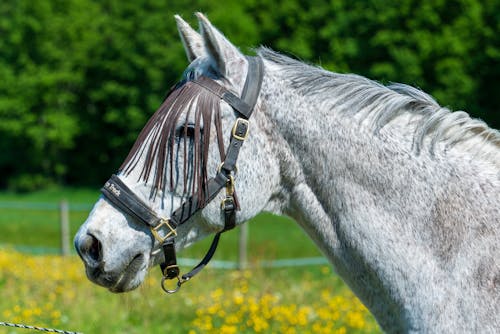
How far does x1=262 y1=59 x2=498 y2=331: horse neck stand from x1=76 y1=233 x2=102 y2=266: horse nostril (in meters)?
0.74

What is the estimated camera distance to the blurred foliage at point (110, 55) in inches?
1435

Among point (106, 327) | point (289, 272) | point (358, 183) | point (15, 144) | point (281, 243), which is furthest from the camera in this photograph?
point (15, 144)

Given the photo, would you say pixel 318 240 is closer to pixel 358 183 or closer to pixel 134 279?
pixel 358 183

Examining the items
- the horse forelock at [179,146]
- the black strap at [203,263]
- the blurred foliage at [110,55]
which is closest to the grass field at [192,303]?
the black strap at [203,263]

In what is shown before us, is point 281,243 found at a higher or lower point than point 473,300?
lower

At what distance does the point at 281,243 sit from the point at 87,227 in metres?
14.9

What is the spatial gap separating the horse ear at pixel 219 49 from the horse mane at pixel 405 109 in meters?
0.24

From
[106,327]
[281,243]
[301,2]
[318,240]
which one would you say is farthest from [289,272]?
[301,2]

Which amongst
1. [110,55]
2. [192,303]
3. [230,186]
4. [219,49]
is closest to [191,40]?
[219,49]

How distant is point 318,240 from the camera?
2719 millimetres

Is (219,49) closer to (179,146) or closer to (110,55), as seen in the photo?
(179,146)

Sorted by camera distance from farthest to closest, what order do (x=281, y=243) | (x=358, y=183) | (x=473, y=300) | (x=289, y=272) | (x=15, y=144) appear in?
(x=15, y=144) < (x=281, y=243) < (x=289, y=272) < (x=358, y=183) < (x=473, y=300)

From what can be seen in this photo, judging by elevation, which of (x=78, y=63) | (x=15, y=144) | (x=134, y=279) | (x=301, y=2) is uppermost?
(x=134, y=279)

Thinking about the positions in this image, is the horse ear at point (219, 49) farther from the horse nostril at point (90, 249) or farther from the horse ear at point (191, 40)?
the horse nostril at point (90, 249)
